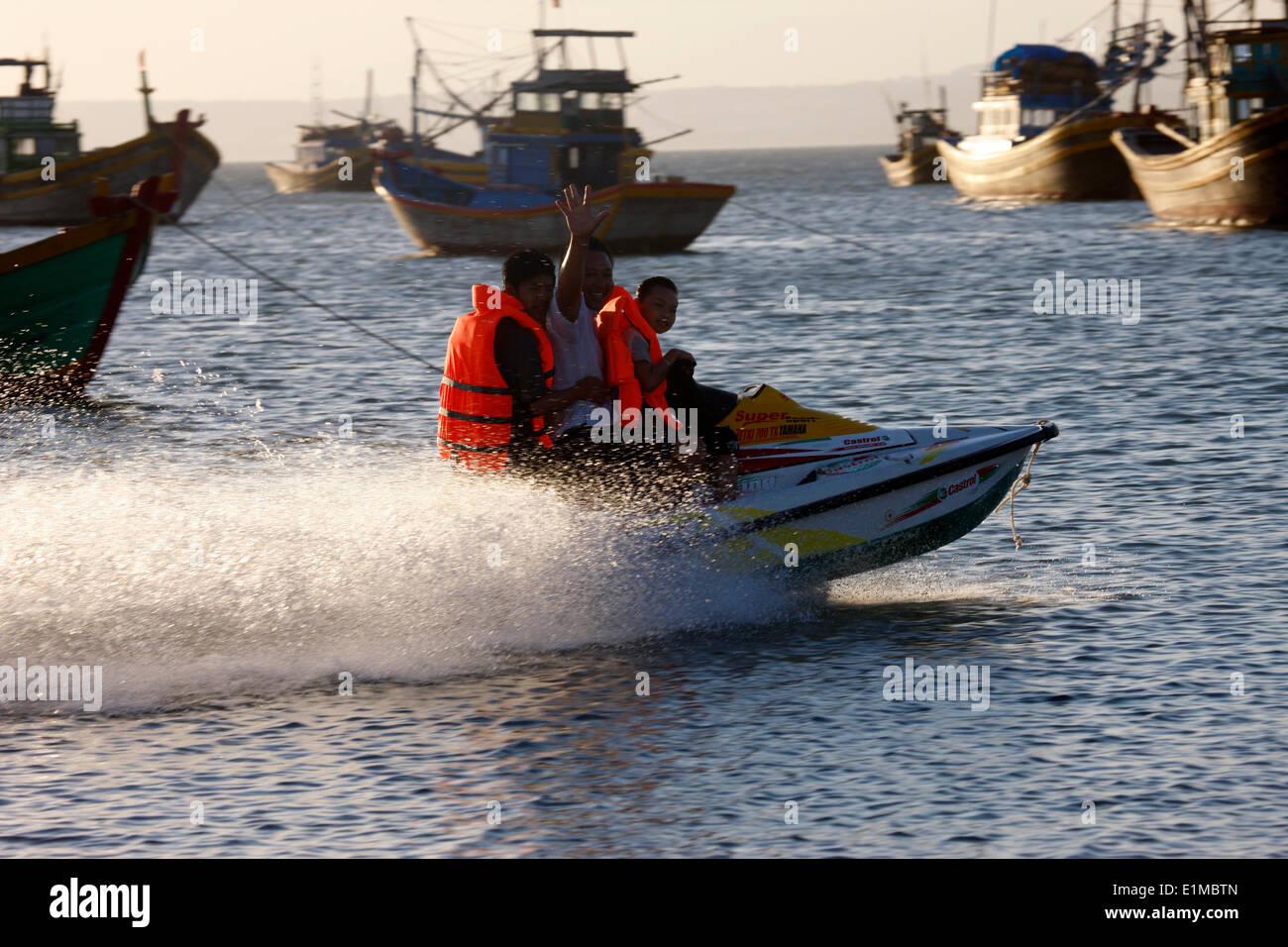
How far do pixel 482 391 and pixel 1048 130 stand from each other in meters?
61.6

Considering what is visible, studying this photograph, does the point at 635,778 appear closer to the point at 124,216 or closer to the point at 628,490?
the point at 628,490

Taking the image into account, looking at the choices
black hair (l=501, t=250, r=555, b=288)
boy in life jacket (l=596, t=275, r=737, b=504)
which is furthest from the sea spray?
black hair (l=501, t=250, r=555, b=288)

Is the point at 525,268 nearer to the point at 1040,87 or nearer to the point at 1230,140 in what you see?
the point at 1230,140

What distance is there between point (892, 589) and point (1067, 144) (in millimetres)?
55691

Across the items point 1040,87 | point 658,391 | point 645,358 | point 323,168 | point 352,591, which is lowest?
point 352,591

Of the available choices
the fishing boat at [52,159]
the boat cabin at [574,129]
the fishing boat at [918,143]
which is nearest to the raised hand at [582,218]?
the boat cabin at [574,129]

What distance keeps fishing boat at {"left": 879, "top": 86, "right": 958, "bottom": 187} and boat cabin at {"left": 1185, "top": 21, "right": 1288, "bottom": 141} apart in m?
57.7

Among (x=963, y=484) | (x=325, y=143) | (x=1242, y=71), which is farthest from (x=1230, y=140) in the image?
(x=325, y=143)

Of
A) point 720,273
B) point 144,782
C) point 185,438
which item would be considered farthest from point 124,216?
point 720,273

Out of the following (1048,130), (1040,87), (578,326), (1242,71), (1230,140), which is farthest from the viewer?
(1040,87)

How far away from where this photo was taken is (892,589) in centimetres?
994

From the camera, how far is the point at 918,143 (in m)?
108

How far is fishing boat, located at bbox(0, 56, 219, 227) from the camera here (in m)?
50.8

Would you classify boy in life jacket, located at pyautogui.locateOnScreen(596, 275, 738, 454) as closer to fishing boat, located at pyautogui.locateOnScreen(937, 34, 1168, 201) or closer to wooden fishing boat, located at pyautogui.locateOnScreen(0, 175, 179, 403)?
wooden fishing boat, located at pyautogui.locateOnScreen(0, 175, 179, 403)
